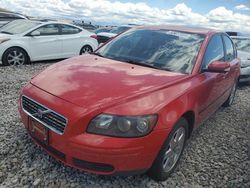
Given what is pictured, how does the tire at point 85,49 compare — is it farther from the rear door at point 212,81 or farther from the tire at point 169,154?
the tire at point 169,154

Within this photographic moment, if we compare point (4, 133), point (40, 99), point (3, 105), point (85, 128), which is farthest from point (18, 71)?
point (85, 128)

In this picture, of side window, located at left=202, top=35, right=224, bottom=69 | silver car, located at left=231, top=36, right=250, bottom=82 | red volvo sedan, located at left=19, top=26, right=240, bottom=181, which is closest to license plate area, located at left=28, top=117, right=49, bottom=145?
red volvo sedan, located at left=19, top=26, right=240, bottom=181

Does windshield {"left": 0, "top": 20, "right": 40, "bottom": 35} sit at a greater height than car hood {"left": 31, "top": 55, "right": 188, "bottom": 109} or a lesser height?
lesser

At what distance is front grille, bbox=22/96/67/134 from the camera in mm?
2622

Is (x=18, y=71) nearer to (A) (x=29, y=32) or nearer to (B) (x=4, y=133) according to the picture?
(A) (x=29, y=32)

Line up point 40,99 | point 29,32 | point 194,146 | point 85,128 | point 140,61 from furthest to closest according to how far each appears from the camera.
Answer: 1. point 29,32
2. point 194,146
3. point 140,61
4. point 40,99
5. point 85,128

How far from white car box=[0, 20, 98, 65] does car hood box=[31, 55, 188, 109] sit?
4951 millimetres

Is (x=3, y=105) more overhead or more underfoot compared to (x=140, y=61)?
more underfoot

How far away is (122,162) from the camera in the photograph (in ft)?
8.44

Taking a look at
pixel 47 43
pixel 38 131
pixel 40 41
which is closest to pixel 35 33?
pixel 40 41

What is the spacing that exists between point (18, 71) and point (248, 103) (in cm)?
570

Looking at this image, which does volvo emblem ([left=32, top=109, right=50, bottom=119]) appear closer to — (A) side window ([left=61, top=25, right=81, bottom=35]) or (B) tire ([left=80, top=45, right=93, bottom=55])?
(A) side window ([left=61, top=25, right=81, bottom=35])

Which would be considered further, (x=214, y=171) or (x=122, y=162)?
(x=214, y=171)

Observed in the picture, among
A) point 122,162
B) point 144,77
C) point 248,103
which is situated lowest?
point 248,103
